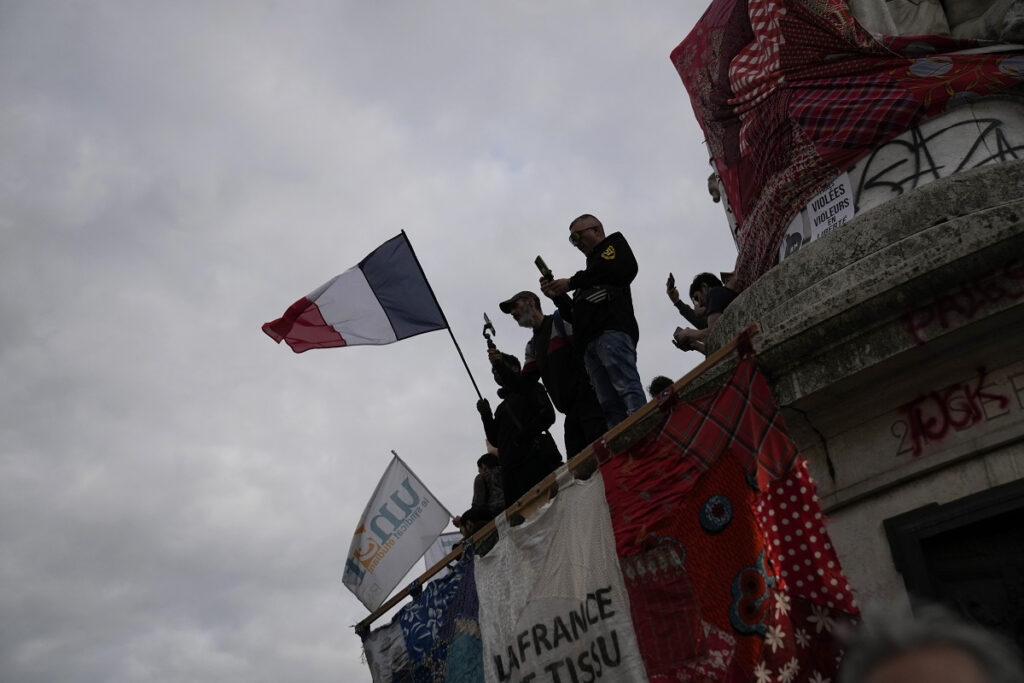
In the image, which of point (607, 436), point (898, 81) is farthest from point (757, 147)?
Answer: point (607, 436)

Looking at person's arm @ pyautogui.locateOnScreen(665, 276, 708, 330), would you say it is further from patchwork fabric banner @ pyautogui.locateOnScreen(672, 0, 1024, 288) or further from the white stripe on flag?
the white stripe on flag

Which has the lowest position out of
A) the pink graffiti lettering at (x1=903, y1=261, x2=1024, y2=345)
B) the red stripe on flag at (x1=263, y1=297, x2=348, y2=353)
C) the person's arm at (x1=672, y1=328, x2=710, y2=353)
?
the pink graffiti lettering at (x1=903, y1=261, x2=1024, y2=345)

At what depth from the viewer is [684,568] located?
535 centimetres

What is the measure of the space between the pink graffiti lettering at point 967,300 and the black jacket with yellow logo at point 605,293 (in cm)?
278

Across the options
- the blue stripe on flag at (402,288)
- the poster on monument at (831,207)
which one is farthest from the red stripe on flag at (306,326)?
the poster on monument at (831,207)

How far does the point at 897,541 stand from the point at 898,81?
285 centimetres

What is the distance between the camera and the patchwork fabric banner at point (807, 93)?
19.4 ft

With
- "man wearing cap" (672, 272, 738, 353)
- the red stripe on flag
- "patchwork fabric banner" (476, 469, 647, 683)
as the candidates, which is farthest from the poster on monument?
the red stripe on flag

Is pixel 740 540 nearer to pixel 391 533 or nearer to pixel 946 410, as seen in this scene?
pixel 946 410

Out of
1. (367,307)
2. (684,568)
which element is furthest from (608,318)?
(367,307)

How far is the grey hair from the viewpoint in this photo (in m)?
1.37

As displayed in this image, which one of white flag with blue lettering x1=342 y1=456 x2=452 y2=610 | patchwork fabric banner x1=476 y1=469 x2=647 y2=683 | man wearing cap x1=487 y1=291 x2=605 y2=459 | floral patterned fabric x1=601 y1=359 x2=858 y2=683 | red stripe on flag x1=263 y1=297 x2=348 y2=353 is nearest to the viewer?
floral patterned fabric x1=601 y1=359 x2=858 y2=683

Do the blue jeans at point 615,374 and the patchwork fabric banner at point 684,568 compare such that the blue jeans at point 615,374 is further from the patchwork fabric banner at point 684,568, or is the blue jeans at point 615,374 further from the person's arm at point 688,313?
the person's arm at point 688,313

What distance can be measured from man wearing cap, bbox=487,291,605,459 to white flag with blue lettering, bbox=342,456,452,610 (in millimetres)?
3590
